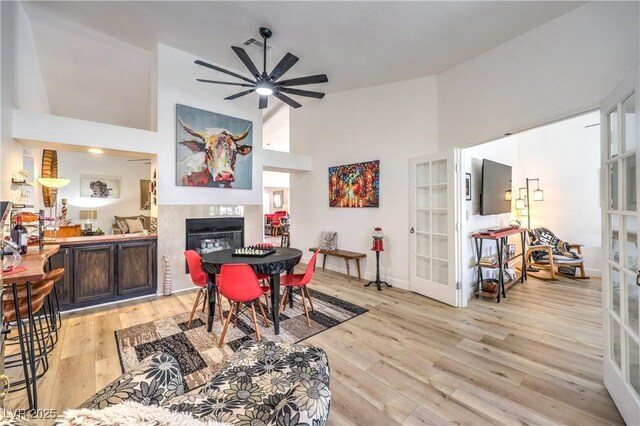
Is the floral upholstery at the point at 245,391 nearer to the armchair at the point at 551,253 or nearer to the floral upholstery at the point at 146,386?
the floral upholstery at the point at 146,386

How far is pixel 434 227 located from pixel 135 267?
4298 mm

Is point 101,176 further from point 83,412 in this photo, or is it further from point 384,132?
point 83,412

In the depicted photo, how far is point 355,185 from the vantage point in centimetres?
493

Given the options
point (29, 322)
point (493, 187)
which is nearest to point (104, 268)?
point (29, 322)

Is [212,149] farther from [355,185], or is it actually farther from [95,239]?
[355,185]

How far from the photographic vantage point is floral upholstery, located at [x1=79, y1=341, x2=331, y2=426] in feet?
3.33

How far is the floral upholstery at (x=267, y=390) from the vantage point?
1.02 meters

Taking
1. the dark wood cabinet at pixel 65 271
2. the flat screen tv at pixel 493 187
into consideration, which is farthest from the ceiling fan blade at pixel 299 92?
the dark wood cabinet at pixel 65 271

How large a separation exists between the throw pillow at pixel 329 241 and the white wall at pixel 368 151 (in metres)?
0.10

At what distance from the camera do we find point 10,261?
194 cm

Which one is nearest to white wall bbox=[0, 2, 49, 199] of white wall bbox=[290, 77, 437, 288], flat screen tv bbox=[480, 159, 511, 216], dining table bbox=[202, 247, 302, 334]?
dining table bbox=[202, 247, 302, 334]

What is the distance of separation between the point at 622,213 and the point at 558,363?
4.65 ft

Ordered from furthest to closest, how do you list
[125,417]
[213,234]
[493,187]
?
[213,234] → [493,187] → [125,417]

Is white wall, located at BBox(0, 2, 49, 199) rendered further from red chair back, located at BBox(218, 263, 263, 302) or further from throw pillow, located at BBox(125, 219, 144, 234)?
throw pillow, located at BBox(125, 219, 144, 234)
